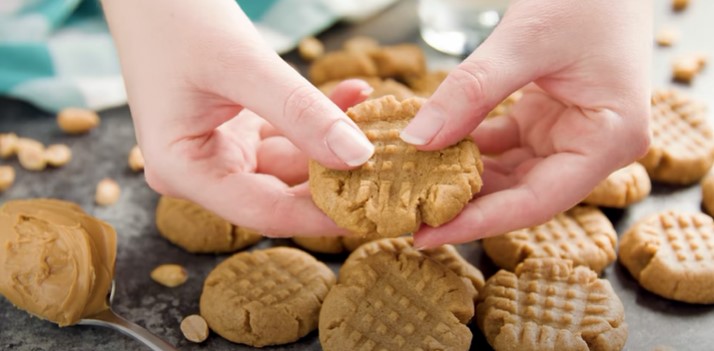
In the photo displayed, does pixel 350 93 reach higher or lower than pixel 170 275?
higher

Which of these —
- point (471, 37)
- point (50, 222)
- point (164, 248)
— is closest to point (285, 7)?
point (471, 37)

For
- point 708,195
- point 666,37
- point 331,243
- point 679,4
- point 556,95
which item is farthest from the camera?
point 679,4

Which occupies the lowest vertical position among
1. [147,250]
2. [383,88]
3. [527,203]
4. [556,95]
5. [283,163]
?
[147,250]

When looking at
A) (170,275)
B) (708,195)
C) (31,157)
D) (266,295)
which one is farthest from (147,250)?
(708,195)

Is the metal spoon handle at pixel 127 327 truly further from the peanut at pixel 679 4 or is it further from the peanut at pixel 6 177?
the peanut at pixel 679 4

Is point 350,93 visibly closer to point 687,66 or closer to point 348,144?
point 348,144

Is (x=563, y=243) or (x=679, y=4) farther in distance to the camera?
(x=679, y=4)
